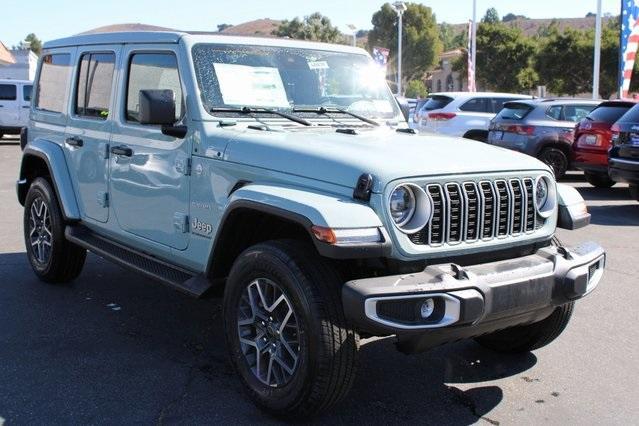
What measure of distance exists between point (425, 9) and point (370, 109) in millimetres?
81429

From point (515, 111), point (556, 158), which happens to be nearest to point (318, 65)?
point (556, 158)

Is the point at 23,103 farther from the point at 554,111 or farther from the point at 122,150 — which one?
the point at 122,150

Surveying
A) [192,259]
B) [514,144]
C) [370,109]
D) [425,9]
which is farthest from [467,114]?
[425,9]

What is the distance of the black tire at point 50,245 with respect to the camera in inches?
233

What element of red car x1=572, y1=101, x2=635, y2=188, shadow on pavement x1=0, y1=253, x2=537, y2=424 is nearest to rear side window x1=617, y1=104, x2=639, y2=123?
red car x1=572, y1=101, x2=635, y2=188

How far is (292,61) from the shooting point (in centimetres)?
491

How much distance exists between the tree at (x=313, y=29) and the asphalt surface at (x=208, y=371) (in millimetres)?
59967

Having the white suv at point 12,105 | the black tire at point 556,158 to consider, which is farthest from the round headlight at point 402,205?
the white suv at point 12,105

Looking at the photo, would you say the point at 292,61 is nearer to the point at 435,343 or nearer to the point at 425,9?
the point at 435,343

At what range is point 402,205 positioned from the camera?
3502mm

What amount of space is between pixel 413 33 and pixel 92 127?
260 ft

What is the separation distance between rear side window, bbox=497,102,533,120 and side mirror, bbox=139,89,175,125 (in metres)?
10.8

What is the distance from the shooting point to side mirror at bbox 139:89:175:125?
423cm

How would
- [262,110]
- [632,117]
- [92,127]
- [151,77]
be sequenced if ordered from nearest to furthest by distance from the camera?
[262,110], [151,77], [92,127], [632,117]
